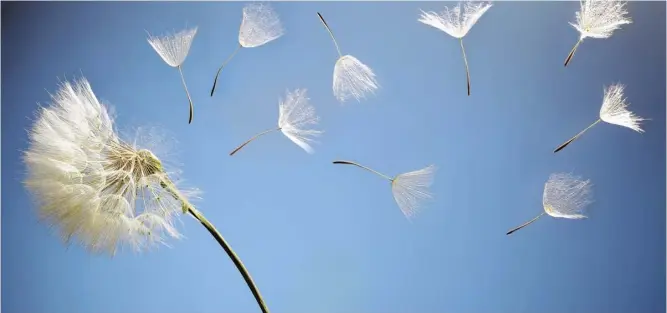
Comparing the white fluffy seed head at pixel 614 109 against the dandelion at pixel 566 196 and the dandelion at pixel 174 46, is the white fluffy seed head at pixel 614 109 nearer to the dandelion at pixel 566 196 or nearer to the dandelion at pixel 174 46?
the dandelion at pixel 566 196

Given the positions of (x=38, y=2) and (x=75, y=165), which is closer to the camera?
(x=75, y=165)

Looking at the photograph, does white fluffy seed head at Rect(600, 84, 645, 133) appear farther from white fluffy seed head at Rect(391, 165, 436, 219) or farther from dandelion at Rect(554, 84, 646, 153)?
white fluffy seed head at Rect(391, 165, 436, 219)

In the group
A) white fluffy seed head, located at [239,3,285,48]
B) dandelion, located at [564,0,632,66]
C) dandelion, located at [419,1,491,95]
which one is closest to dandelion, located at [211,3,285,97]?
white fluffy seed head, located at [239,3,285,48]

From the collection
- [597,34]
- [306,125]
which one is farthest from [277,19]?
[597,34]

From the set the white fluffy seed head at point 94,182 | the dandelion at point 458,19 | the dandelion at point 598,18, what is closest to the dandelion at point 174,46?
the white fluffy seed head at point 94,182

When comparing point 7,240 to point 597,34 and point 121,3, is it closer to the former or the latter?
point 121,3

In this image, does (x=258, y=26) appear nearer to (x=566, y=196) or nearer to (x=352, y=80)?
(x=352, y=80)
